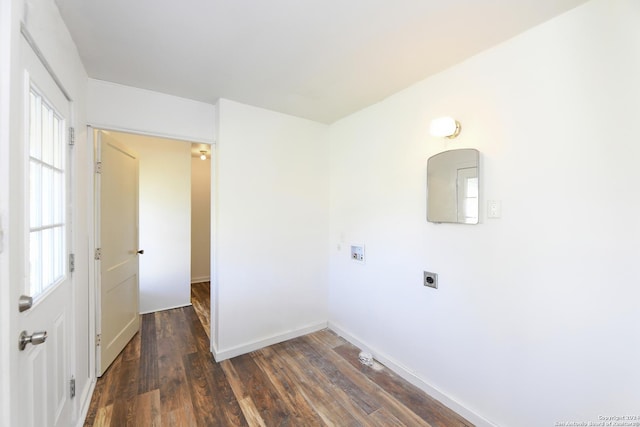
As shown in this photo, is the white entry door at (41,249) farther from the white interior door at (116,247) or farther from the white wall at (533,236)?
the white wall at (533,236)

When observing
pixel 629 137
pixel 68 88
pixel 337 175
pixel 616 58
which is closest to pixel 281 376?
pixel 337 175

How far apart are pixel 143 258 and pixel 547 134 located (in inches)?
168

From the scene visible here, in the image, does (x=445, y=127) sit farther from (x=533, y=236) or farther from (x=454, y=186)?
(x=533, y=236)

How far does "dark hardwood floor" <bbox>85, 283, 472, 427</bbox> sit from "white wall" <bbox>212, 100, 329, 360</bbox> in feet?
0.85

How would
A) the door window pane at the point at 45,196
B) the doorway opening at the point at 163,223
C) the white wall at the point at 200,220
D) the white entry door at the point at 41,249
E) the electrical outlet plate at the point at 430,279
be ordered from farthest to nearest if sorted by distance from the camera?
the white wall at the point at 200,220
the doorway opening at the point at 163,223
the electrical outlet plate at the point at 430,279
the door window pane at the point at 45,196
the white entry door at the point at 41,249

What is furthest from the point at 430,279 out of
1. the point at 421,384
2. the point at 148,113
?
the point at 148,113

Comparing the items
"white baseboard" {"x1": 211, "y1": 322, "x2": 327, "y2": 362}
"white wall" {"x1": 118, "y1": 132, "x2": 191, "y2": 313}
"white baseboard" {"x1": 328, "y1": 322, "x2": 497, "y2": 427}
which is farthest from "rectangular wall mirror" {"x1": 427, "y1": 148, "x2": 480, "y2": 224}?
"white wall" {"x1": 118, "y1": 132, "x2": 191, "y2": 313}

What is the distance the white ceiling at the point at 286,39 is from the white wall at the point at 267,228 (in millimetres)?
511

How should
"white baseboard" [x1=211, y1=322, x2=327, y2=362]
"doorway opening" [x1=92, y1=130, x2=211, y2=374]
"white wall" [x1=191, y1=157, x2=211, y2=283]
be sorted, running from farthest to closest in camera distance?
1. "white wall" [x1=191, y1=157, x2=211, y2=283]
2. "doorway opening" [x1=92, y1=130, x2=211, y2=374]
3. "white baseboard" [x1=211, y1=322, x2=327, y2=362]

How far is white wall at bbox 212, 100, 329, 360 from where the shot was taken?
2.47 m

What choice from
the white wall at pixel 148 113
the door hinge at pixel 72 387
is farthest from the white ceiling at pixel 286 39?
the door hinge at pixel 72 387

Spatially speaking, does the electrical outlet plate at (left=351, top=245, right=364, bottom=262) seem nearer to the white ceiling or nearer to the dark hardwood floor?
the dark hardwood floor

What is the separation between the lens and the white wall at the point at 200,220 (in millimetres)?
5125

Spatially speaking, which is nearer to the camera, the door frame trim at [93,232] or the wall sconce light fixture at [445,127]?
the wall sconce light fixture at [445,127]
